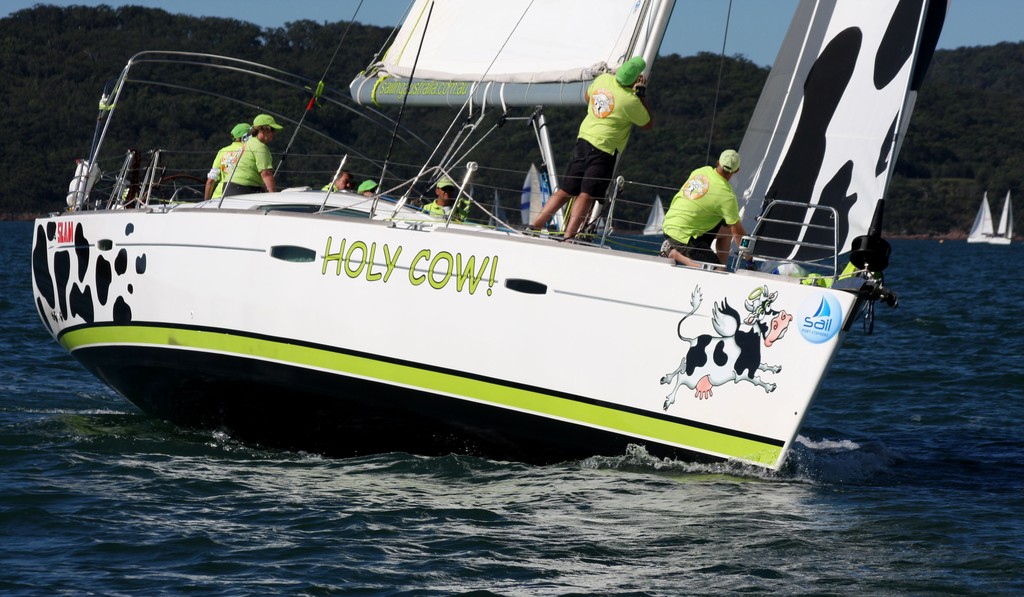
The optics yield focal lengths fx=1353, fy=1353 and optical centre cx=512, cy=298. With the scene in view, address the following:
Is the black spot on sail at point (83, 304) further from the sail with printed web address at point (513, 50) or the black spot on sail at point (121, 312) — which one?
the sail with printed web address at point (513, 50)

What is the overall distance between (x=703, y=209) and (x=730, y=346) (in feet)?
2.91

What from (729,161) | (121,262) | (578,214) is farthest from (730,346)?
(121,262)

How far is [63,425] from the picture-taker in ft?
28.3

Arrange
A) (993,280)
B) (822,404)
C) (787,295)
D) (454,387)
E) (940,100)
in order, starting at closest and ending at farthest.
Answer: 1. (787,295)
2. (454,387)
3. (822,404)
4. (993,280)
5. (940,100)

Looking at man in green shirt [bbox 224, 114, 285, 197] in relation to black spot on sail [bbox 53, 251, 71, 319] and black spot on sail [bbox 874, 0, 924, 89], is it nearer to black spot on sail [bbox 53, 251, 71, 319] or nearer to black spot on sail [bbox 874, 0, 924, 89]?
black spot on sail [bbox 53, 251, 71, 319]

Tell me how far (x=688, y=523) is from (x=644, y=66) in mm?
2722

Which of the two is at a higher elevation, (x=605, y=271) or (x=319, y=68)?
(x=319, y=68)

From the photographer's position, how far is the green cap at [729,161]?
7.15 meters

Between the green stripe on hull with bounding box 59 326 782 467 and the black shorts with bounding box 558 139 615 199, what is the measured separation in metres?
1.33

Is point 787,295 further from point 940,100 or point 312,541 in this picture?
point 940,100

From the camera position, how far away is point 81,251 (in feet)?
28.1

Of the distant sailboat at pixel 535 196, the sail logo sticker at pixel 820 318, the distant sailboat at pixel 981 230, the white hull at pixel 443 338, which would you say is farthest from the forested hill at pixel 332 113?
the sail logo sticker at pixel 820 318

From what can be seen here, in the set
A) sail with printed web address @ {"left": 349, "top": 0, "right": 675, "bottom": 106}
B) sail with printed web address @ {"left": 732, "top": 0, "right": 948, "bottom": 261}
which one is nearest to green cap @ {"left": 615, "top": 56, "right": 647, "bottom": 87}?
sail with printed web address @ {"left": 349, "top": 0, "right": 675, "bottom": 106}

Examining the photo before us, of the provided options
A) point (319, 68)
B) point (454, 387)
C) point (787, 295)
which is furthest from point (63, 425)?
point (319, 68)
